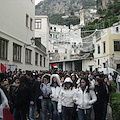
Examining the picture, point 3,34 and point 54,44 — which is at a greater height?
point 54,44

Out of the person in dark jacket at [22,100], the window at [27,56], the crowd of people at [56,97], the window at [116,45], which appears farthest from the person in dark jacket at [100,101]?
the window at [116,45]

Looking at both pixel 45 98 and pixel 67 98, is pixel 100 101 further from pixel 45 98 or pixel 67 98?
pixel 45 98

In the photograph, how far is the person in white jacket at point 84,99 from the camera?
16.2ft

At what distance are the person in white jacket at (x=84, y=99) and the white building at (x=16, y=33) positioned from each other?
31.1ft

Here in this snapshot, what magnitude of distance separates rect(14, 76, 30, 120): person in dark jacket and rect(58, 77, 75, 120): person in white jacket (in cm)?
108

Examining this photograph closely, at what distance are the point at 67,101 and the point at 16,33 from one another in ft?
40.5

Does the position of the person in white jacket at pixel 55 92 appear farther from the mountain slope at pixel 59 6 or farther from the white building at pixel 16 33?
the mountain slope at pixel 59 6

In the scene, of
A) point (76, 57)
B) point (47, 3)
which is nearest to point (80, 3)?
point (47, 3)

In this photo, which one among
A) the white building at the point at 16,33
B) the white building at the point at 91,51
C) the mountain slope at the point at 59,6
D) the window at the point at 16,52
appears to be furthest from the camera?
the mountain slope at the point at 59,6

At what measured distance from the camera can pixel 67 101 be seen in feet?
17.0

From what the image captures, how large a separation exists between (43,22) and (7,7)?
16.7 m

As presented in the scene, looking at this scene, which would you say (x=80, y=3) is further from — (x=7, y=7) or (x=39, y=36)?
(x=7, y=7)

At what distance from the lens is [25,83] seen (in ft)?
17.8

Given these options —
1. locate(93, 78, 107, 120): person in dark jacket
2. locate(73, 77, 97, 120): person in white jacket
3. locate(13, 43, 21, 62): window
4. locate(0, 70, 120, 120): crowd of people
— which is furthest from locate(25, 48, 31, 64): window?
locate(73, 77, 97, 120): person in white jacket
